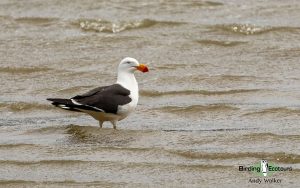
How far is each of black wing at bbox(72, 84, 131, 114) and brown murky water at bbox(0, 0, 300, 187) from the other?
307mm

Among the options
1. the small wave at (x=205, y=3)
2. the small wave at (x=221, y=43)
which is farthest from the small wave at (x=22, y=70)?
the small wave at (x=205, y=3)

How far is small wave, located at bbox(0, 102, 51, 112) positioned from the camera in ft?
40.1

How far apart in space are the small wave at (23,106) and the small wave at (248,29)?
477 centimetres

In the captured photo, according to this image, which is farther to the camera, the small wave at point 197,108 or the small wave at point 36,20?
the small wave at point 36,20

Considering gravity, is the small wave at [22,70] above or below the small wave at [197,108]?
above

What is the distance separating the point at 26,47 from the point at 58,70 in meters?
1.54

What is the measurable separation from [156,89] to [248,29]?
3552 millimetres

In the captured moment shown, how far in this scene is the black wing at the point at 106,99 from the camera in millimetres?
10680

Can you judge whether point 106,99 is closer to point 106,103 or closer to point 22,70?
point 106,103

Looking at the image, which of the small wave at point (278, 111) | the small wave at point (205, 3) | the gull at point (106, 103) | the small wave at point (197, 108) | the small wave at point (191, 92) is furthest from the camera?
the small wave at point (205, 3)

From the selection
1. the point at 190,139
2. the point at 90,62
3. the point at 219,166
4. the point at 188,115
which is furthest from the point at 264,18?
the point at 219,166

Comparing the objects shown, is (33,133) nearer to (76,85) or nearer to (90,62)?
(76,85)

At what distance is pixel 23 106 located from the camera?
12.3 m

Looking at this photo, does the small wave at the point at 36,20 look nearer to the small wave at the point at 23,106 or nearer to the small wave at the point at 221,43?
the small wave at the point at 221,43
